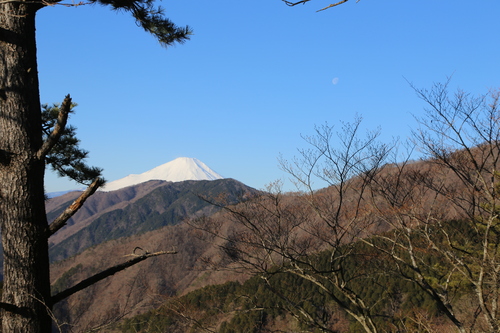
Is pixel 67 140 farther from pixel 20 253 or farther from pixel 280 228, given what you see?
pixel 280 228

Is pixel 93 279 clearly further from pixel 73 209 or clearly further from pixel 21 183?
pixel 21 183

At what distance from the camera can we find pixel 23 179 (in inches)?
89.0

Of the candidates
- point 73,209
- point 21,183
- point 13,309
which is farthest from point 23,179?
point 13,309

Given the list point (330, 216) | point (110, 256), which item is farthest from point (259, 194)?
point (110, 256)

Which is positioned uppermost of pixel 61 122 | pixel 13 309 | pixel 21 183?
pixel 61 122

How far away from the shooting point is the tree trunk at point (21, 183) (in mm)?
2221

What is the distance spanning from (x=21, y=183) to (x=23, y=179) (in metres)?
0.02

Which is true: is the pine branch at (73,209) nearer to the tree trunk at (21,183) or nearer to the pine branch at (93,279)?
the tree trunk at (21,183)

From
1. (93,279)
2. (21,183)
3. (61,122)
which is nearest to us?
(61,122)

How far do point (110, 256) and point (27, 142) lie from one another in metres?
83.7

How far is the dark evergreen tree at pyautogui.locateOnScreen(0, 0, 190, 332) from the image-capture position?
2.21 meters

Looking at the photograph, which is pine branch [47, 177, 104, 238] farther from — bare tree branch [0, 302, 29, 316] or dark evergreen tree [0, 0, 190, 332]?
bare tree branch [0, 302, 29, 316]

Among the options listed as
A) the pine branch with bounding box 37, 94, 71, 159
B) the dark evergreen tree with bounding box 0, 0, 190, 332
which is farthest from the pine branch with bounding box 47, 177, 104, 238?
the pine branch with bounding box 37, 94, 71, 159

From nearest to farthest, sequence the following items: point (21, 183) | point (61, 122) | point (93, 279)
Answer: point (61, 122)
point (21, 183)
point (93, 279)
